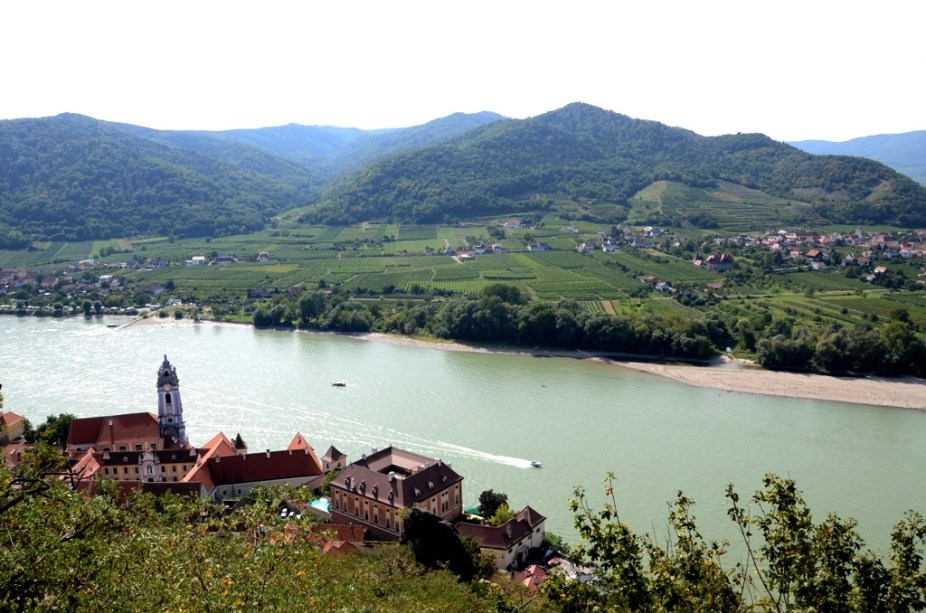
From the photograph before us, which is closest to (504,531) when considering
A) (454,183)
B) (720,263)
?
(720,263)

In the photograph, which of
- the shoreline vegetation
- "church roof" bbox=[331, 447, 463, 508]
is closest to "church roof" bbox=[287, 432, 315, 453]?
"church roof" bbox=[331, 447, 463, 508]

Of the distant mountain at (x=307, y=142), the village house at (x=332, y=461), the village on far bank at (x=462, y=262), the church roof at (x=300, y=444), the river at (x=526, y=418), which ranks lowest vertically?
the river at (x=526, y=418)

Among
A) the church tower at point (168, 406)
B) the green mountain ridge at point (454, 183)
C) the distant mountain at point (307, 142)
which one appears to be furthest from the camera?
the distant mountain at point (307, 142)

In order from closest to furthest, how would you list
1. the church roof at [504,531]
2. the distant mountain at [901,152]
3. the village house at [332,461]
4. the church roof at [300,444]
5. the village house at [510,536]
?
the village house at [510,536]
the church roof at [504,531]
the village house at [332,461]
the church roof at [300,444]
the distant mountain at [901,152]

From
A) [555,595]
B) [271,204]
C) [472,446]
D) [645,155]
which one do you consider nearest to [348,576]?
[555,595]

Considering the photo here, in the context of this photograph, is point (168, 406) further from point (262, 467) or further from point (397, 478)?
point (397, 478)

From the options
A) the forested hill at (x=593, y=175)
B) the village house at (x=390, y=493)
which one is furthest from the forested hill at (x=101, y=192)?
the village house at (x=390, y=493)

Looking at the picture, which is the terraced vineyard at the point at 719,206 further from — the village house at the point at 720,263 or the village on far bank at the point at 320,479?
the village on far bank at the point at 320,479
